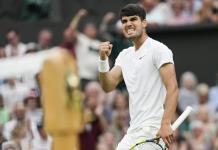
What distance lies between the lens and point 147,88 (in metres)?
8.70

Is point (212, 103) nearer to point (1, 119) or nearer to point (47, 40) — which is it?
point (47, 40)

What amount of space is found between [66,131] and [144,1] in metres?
12.7

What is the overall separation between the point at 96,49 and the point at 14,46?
1.48 metres

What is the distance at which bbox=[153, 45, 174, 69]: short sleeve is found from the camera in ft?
28.1

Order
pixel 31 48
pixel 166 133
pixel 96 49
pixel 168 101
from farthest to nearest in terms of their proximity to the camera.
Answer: pixel 96 49 → pixel 31 48 → pixel 168 101 → pixel 166 133

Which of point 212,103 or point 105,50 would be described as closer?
point 105,50

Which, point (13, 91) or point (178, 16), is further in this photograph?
point (178, 16)

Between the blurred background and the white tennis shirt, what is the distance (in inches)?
192

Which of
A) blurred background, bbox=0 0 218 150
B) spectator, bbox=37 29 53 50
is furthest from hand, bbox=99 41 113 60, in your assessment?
spectator, bbox=37 29 53 50

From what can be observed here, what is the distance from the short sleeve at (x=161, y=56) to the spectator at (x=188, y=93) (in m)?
7.59

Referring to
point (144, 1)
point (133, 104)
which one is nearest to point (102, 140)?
point (144, 1)

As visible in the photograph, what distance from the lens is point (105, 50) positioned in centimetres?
860

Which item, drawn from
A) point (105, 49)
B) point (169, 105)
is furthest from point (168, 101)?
point (105, 49)

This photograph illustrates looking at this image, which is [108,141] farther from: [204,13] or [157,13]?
[204,13]
